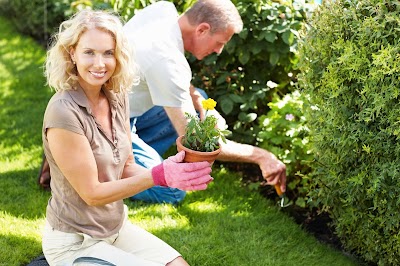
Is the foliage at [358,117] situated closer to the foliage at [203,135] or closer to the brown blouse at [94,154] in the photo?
the foliage at [203,135]

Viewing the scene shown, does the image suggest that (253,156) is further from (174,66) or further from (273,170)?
(174,66)

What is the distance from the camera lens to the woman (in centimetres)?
241

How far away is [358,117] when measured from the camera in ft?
9.64

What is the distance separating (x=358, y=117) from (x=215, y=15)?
1022 mm

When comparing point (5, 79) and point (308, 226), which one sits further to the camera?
point (5, 79)

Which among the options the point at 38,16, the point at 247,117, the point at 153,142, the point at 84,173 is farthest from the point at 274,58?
the point at 38,16

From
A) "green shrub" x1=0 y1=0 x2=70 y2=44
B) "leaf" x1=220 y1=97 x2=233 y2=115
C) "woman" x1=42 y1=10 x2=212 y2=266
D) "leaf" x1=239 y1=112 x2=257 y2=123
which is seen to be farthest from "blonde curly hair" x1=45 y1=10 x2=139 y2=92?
"green shrub" x1=0 y1=0 x2=70 y2=44

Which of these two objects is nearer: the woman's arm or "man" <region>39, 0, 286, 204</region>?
the woman's arm

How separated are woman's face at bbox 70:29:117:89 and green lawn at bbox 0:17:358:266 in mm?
1079

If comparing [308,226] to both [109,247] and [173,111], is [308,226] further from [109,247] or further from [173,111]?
[109,247]

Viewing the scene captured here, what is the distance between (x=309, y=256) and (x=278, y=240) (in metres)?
0.20

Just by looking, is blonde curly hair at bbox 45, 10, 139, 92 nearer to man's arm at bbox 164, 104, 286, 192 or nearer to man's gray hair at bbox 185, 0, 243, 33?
man's arm at bbox 164, 104, 286, 192

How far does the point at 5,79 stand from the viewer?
5.74 metres

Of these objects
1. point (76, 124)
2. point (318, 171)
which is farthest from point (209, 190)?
point (76, 124)
